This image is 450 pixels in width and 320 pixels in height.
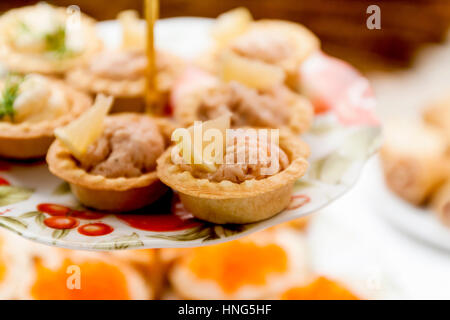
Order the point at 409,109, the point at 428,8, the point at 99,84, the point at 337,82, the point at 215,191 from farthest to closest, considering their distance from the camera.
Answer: the point at 428,8 → the point at 409,109 → the point at 337,82 → the point at 99,84 → the point at 215,191

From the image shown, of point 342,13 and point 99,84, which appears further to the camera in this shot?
point 342,13

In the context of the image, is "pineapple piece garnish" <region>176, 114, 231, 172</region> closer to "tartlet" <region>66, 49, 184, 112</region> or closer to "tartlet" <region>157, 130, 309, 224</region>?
"tartlet" <region>157, 130, 309, 224</region>

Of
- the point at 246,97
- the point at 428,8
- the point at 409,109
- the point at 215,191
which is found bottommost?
the point at 409,109

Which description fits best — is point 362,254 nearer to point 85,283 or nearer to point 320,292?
point 320,292

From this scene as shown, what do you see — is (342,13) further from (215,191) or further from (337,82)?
(215,191)

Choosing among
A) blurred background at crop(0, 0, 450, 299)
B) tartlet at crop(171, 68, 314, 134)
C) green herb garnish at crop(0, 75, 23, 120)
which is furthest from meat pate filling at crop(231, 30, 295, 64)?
green herb garnish at crop(0, 75, 23, 120)
